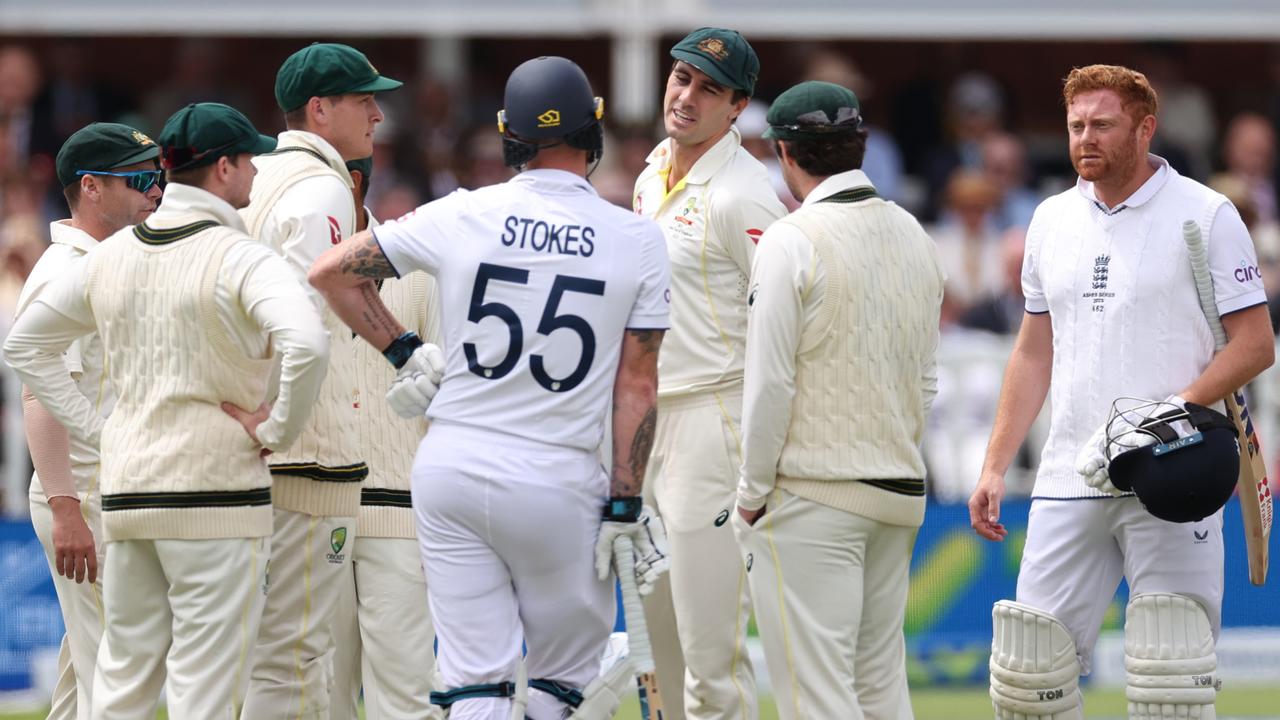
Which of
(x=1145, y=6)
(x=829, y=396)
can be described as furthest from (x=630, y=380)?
(x=1145, y=6)

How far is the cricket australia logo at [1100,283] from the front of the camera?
635 cm

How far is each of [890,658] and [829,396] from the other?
95 centimetres

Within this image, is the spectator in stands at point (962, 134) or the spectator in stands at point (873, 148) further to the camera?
the spectator in stands at point (962, 134)

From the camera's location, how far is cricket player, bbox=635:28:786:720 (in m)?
6.80

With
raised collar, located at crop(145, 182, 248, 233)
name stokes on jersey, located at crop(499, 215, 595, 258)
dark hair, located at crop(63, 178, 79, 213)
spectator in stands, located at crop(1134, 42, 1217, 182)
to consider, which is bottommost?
name stokes on jersey, located at crop(499, 215, 595, 258)

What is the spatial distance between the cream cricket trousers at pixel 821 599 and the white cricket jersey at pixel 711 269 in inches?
32.3

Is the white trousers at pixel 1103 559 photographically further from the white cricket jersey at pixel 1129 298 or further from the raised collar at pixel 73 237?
the raised collar at pixel 73 237

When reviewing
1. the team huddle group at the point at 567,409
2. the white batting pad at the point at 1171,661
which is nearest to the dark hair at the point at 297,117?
the team huddle group at the point at 567,409

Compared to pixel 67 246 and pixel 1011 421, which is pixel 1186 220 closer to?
pixel 1011 421

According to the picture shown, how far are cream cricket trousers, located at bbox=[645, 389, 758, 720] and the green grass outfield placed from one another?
2657 millimetres

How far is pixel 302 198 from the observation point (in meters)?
6.58

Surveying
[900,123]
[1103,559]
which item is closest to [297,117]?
[1103,559]

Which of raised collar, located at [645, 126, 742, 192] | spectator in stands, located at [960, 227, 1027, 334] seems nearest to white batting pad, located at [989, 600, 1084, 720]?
raised collar, located at [645, 126, 742, 192]

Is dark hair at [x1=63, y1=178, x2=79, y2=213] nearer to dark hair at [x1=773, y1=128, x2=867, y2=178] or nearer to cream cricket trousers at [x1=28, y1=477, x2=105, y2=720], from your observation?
cream cricket trousers at [x1=28, y1=477, x2=105, y2=720]
